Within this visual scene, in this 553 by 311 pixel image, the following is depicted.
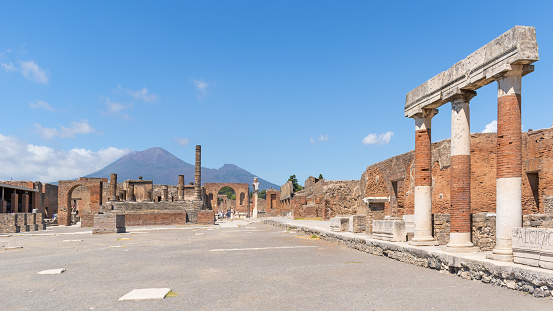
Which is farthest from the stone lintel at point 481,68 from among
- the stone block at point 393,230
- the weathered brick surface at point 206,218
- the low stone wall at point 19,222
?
the low stone wall at point 19,222

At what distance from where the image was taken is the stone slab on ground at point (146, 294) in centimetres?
620

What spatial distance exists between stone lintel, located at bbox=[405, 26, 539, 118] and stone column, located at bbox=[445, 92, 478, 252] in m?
0.41

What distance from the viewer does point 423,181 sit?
11047 mm

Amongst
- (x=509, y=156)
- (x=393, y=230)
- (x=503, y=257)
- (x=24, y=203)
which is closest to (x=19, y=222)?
(x=24, y=203)

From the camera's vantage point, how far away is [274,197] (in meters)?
65.4

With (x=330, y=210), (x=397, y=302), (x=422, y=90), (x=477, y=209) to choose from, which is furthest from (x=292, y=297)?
(x=330, y=210)

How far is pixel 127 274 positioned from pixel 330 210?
20302 millimetres

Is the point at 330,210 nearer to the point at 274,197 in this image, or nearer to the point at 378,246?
the point at 378,246

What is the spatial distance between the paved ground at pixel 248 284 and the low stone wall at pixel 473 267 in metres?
0.17

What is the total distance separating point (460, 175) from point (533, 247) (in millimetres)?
2906

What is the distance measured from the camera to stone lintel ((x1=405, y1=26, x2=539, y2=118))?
25.3 feet

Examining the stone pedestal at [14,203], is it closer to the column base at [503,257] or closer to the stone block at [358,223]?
the stone block at [358,223]

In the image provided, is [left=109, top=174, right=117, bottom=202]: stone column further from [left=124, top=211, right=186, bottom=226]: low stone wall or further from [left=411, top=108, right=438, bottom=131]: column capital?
[left=411, top=108, right=438, bottom=131]: column capital

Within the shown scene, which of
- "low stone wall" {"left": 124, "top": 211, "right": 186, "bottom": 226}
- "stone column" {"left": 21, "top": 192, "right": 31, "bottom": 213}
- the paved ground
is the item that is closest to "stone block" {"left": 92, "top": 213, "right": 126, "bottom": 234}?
"low stone wall" {"left": 124, "top": 211, "right": 186, "bottom": 226}
